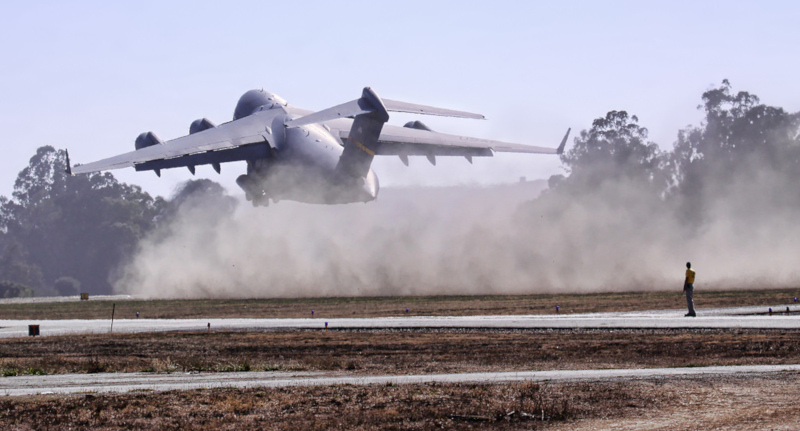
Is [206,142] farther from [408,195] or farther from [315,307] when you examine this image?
[408,195]

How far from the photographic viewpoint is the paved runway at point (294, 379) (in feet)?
61.6

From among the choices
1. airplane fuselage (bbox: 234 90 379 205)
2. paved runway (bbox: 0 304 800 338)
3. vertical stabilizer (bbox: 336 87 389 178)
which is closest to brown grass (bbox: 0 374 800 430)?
paved runway (bbox: 0 304 800 338)

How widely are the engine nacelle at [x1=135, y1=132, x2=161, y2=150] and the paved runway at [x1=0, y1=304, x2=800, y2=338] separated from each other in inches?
564

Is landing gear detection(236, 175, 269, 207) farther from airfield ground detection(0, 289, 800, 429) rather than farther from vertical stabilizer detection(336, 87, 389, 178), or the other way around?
airfield ground detection(0, 289, 800, 429)

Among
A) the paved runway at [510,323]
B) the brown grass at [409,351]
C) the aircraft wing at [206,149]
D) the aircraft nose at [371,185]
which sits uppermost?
the aircraft wing at [206,149]

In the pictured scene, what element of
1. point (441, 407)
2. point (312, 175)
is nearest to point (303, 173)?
point (312, 175)

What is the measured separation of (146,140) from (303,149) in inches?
349

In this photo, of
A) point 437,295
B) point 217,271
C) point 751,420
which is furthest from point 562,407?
point 217,271

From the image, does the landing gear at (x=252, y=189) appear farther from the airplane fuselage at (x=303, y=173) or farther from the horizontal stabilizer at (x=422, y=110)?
the horizontal stabilizer at (x=422, y=110)

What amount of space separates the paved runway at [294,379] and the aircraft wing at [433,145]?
3950cm

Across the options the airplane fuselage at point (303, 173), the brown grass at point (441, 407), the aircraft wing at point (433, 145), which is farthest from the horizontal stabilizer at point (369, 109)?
the brown grass at point (441, 407)

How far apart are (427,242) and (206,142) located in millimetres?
26321

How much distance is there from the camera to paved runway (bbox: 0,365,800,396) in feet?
61.6

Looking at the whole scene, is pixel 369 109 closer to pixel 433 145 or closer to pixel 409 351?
pixel 433 145
